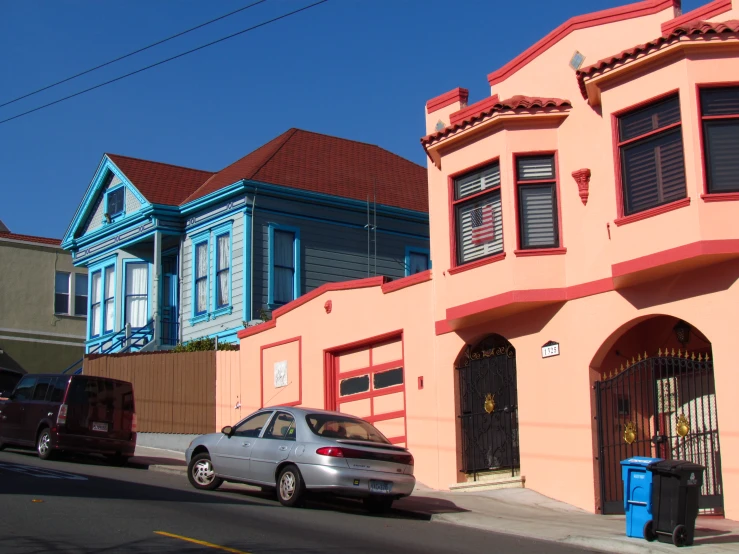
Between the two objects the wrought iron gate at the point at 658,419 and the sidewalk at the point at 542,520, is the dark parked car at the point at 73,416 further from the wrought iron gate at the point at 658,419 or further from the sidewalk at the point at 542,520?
the wrought iron gate at the point at 658,419

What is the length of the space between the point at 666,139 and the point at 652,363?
3.14 m

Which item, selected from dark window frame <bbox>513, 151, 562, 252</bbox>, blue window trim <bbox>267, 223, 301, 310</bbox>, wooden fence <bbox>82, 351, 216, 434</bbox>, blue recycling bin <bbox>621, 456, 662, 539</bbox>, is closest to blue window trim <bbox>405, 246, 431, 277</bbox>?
blue window trim <bbox>267, 223, 301, 310</bbox>

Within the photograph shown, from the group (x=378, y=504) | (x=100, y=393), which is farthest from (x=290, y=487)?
(x=100, y=393)

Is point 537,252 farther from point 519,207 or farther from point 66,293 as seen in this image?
point 66,293

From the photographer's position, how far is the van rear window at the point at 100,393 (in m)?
20.0

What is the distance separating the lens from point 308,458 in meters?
14.3

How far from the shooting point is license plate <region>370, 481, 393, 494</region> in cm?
1421

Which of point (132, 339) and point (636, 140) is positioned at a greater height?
point (636, 140)

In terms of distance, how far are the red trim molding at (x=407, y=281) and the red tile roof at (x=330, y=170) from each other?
8531 millimetres

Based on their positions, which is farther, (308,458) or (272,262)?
(272,262)

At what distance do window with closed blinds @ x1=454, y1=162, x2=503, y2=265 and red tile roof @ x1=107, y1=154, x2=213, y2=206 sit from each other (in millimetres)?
12943

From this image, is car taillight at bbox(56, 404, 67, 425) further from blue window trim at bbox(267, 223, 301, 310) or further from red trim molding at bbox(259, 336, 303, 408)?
blue window trim at bbox(267, 223, 301, 310)

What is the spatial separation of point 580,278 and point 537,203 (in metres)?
1.46

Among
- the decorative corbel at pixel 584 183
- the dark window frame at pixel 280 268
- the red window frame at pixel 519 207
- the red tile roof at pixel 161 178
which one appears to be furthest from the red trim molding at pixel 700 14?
the red tile roof at pixel 161 178
